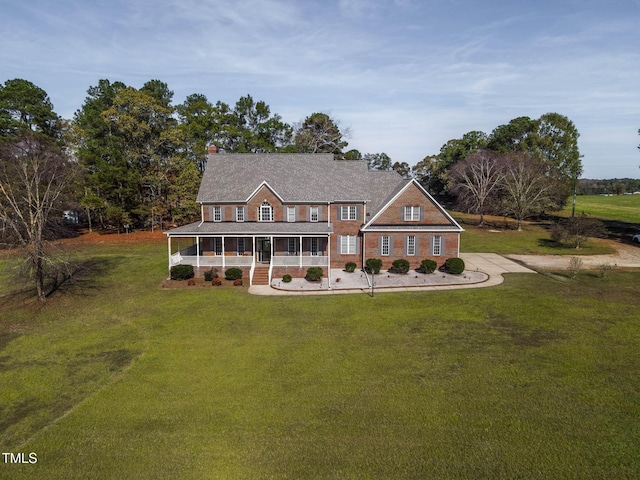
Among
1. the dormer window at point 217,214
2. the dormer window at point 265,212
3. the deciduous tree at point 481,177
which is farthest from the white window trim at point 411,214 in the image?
the deciduous tree at point 481,177

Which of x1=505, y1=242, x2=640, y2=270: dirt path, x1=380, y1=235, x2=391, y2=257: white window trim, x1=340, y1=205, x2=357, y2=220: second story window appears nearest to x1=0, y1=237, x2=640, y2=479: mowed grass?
x1=380, y1=235, x2=391, y2=257: white window trim

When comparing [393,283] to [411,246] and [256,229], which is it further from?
[256,229]

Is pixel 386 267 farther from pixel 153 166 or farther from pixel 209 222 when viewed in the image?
pixel 153 166

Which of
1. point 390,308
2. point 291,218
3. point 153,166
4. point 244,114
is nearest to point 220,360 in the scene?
point 390,308

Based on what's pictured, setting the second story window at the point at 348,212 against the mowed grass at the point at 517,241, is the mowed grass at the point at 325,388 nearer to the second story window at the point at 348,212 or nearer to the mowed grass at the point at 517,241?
the second story window at the point at 348,212

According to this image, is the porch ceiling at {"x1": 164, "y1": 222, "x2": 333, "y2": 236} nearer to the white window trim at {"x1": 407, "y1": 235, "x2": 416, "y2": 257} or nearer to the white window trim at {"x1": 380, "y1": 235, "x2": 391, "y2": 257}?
the white window trim at {"x1": 380, "y1": 235, "x2": 391, "y2": 257}

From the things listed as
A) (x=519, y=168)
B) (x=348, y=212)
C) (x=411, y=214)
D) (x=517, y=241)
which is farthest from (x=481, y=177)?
(x=348, y=212)

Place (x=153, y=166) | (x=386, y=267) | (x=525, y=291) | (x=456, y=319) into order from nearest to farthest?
(x=456, y=319) → (x=525, y=291) → (x=386, y=267) → (x=153, y=166)
